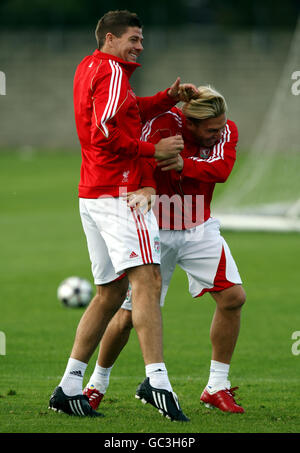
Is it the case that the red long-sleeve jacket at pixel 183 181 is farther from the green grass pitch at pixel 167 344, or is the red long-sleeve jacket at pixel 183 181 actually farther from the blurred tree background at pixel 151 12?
the blurred tree background at pixel 151 12

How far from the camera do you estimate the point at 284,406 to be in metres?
5.73

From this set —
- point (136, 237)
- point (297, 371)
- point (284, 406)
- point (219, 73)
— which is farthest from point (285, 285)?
point (219, 73)

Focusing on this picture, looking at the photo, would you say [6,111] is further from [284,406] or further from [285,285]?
[284,406]

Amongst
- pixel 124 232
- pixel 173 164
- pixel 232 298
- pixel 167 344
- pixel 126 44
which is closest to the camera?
pixel 124 232

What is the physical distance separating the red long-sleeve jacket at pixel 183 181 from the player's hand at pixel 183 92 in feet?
0.71

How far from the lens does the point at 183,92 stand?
5723 millimetres

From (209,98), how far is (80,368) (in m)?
1.91

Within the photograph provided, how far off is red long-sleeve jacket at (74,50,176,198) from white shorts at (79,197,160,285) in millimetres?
81

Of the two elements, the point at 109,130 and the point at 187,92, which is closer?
the point at 109,130

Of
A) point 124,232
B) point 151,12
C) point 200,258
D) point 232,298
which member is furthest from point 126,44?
point 151,12

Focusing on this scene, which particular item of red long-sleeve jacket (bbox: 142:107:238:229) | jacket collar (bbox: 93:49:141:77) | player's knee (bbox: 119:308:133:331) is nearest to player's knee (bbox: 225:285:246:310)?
red long-sleeve jacket (bbox: 142:107:238:229)

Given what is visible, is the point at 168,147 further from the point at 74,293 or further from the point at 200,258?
the point at 74,293

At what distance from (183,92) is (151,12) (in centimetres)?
4215
